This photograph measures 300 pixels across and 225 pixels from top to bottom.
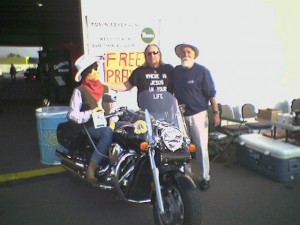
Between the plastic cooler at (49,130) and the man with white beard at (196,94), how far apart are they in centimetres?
200

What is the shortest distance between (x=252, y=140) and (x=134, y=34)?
2514mm

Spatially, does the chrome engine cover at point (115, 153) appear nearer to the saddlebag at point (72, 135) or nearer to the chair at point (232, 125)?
the saddlebag at point (72, 135)

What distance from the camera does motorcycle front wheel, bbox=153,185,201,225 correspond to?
2621 mm

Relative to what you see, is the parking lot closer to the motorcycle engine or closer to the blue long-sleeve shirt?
the motorcycle engine

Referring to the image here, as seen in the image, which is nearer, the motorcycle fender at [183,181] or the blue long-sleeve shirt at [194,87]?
the motorcycle fender at [183,181]

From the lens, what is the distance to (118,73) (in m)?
4.88

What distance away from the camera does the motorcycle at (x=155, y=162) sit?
2.71 m

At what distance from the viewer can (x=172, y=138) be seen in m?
2.73

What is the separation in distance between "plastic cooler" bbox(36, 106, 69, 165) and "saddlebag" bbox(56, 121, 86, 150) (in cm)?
101

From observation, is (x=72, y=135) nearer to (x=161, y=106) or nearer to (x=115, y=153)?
(x=115, y=153)

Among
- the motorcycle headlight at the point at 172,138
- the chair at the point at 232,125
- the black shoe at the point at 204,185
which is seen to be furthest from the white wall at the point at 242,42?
the motorcycle headlight at the point at 172,138

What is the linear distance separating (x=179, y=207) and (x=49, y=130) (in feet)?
9.50

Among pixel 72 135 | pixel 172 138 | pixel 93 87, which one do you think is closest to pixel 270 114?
pixel 172 138

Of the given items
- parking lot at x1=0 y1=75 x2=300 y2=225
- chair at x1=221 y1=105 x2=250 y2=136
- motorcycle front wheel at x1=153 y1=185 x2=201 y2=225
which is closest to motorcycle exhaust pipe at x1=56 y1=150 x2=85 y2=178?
parking lot at x1=0 y1=75 x2=300 y2=225
